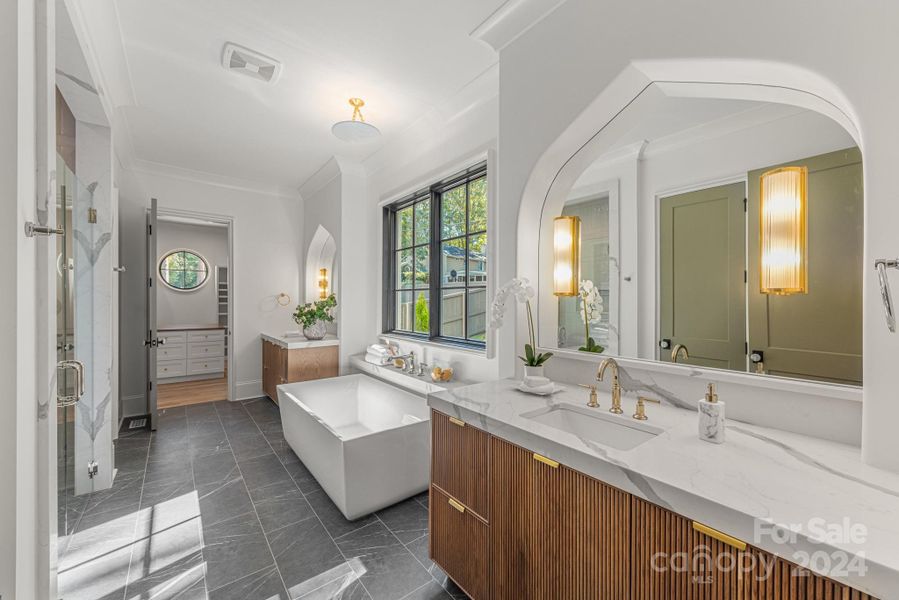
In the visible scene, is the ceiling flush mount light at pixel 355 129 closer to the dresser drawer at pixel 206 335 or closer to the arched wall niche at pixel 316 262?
the arched wall niche at pixel 316 262

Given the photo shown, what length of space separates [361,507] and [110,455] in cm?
180

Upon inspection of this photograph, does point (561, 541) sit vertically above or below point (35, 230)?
below

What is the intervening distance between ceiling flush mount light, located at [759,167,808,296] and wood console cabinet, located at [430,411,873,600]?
82 centimetres

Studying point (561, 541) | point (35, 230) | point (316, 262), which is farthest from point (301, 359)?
point (561, 541)

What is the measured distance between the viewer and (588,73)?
5.24ft

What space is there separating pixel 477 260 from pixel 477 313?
414mm

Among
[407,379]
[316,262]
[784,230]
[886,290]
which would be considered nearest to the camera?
[886,290]

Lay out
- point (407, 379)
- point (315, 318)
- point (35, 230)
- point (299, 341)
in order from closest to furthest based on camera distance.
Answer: point (35, 230) → point (407, 379) → point (299, 341) → point (315, 318)

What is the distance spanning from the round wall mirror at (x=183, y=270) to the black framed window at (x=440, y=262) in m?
4.36

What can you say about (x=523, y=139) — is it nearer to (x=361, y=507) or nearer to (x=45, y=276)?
(x=45, y=276)

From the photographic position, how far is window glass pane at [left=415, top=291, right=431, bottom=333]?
342 cm

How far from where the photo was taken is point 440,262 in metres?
3.31

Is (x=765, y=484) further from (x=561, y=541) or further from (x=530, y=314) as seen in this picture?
(x=530, y=314)

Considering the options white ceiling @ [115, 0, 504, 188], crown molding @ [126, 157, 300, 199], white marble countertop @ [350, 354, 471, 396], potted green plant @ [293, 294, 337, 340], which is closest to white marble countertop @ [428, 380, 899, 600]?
white marble countertop @ [350, 354, 471, 396]
